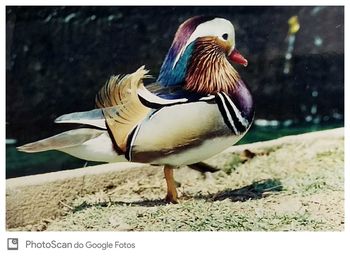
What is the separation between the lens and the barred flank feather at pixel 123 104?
372 centimetres

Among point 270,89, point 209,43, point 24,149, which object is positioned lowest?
point 24,149

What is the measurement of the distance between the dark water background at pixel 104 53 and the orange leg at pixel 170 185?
1.32 ft

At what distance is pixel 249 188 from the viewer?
3.87 metres

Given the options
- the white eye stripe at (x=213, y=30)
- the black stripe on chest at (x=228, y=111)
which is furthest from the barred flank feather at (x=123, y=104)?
the black stripe on chest at (x=228, y=111)

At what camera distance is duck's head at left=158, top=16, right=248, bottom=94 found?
3717mm

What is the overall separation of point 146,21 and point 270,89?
70 cm

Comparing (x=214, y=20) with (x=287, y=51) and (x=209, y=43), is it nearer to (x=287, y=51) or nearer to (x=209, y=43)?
(x=209, y=43)

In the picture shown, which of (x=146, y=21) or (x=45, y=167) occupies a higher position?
(x=146, y=21)

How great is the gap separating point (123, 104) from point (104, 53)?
11.0 inches

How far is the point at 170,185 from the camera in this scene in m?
3.82

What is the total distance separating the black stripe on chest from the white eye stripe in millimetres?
274

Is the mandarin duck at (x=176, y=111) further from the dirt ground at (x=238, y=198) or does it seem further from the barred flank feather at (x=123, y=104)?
the dirt ground at (x=238, y=198)
